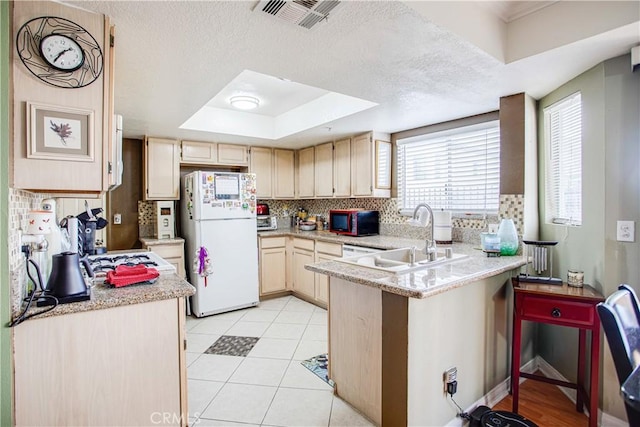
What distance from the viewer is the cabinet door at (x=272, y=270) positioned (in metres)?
4.20

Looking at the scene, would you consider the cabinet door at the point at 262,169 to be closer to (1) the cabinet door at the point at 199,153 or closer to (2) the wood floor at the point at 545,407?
(1) the cabinet door at the point at 199,153

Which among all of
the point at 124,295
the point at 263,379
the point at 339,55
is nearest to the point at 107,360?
the point at 124,295

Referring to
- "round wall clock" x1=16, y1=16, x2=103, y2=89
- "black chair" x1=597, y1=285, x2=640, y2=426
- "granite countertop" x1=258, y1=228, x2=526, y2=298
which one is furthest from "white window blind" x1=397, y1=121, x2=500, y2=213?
"round wall clock" x1=16, y1=16, x2=103, y2=89

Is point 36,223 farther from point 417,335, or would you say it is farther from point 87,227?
point 417,335

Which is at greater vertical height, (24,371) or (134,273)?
(134,273)

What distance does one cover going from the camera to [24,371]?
4.04ft

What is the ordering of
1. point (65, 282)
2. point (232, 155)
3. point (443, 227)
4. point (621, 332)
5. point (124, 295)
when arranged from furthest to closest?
point (232, 155)
point (443, 227)
point (124, 295)
point (65, 282)
point (621, 332)

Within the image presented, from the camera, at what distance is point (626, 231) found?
180 cm

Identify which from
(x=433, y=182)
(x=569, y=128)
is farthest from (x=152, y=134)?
(x=569, y=128)

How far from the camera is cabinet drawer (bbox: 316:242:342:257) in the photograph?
359 centimetres

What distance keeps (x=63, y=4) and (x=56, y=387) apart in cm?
157

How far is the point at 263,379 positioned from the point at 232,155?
113 inches

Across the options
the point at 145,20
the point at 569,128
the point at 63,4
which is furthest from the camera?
the point at 569,128

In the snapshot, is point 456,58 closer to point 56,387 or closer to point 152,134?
point 56,387
